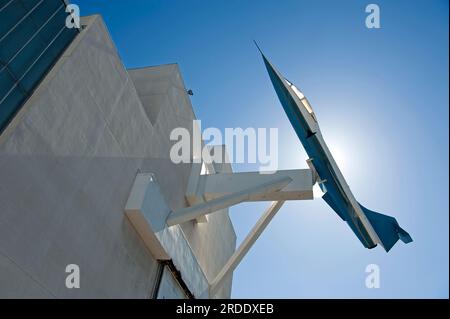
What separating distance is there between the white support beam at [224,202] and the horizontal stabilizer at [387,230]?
6721 millimetres

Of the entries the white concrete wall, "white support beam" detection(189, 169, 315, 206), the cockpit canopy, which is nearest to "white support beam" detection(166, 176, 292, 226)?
"white support beam" detection(189, 169, 315, 206)

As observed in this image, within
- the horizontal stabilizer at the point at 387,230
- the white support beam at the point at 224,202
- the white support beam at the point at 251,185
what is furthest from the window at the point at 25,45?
the horizontal stabilizer at the point at 387,230

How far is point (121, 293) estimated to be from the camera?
1211 cm

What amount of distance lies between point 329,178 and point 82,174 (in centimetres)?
1252

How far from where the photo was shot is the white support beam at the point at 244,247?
17.7 m

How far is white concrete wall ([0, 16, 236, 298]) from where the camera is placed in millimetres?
8234

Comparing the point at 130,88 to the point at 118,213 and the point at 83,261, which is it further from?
the point at 83,261

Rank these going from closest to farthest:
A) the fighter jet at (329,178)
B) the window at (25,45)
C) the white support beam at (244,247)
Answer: the window at (25,45) < the white support beam at (244,247) < the fighter jet at (329,178)

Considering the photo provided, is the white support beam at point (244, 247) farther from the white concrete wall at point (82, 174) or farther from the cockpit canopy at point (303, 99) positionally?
the cockpit canopy at point (303, 99)

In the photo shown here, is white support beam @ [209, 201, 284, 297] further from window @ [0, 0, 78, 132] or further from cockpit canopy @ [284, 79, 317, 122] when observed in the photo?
window @ [0, 0, 78, 132]

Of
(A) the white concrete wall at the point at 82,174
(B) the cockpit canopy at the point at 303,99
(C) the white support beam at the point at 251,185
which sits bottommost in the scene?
(A) the white concrete wall at the point at 82,174

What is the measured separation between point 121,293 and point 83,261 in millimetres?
2485

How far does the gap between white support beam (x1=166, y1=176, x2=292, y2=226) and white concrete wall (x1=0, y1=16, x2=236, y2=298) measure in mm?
1641
